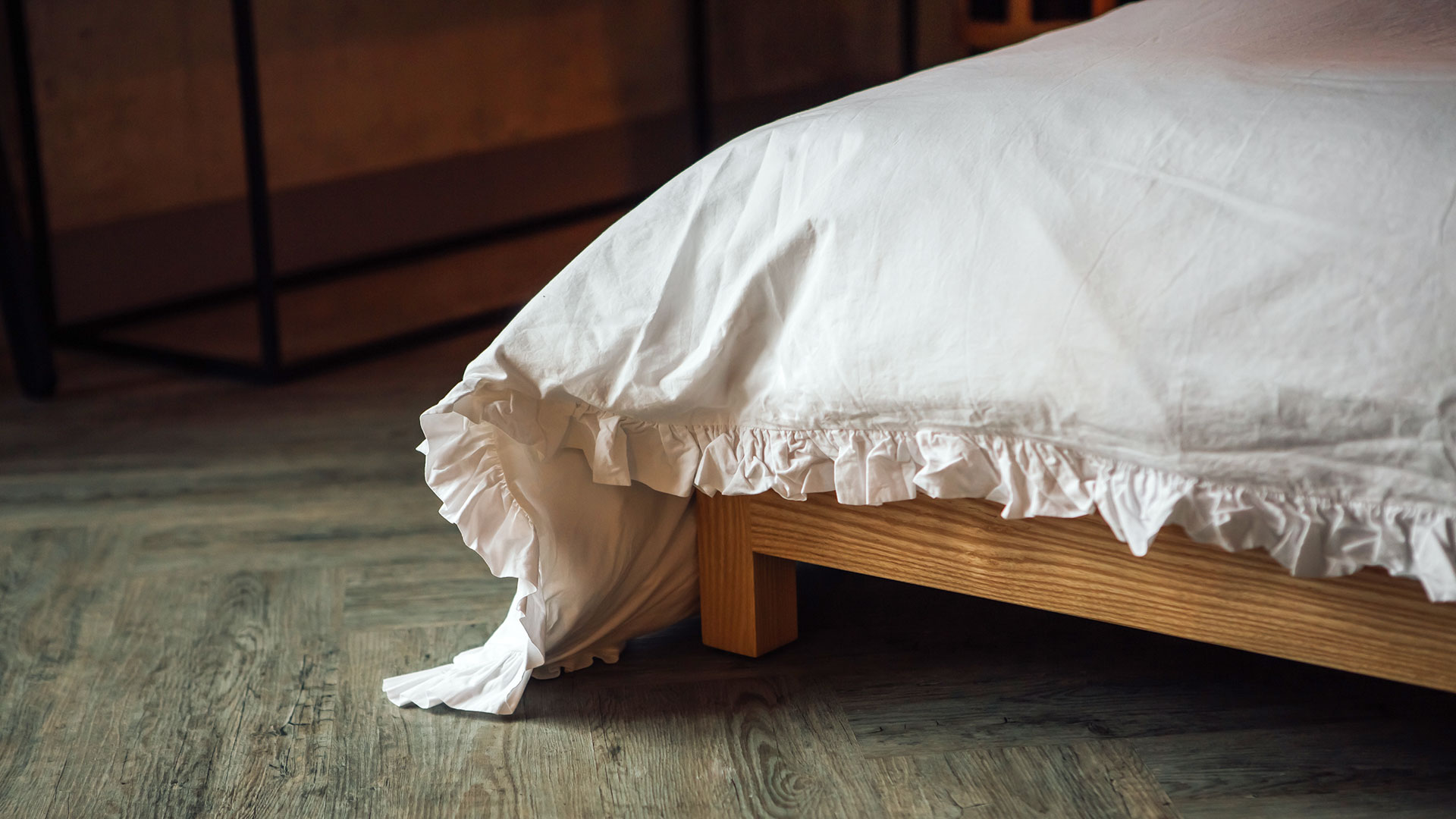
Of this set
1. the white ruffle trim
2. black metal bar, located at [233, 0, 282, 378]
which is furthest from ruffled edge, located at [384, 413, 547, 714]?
black metal bar, located at [233, 0, 282, 378]

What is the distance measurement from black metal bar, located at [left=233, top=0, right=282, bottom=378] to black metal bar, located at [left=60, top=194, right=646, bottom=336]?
1.46 ft

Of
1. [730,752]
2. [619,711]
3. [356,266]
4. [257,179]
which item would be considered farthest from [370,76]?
[730,752]

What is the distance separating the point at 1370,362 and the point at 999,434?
24 centimetres

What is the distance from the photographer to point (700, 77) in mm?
3027

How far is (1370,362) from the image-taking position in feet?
2.65

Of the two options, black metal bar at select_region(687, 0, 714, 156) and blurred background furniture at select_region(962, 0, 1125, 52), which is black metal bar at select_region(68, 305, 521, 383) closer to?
black metal bar at select_region(687, 0, 714, 156)

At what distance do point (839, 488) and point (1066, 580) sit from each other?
183 millimetres

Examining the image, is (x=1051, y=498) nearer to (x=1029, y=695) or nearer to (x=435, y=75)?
(x=1029, y=695)

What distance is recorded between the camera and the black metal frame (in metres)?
2.12

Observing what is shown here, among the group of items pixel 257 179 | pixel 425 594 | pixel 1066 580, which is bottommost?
pixel 425 594

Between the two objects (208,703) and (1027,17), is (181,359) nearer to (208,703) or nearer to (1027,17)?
(208,703)

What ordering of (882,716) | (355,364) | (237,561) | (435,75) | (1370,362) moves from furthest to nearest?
(435,75) → (355,364) → (237,561) → (882,716) → (1370,362)

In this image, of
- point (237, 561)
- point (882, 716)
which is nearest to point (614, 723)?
point (882, 716)

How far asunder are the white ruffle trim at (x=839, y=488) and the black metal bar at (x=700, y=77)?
76.6 inches
